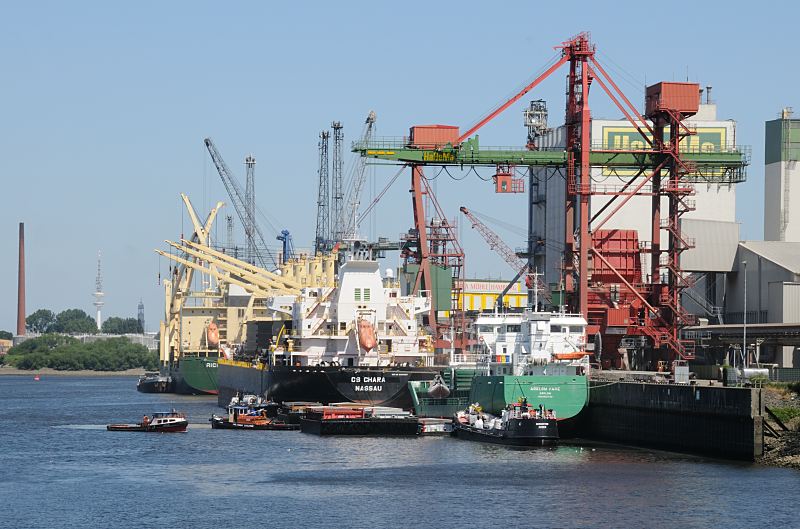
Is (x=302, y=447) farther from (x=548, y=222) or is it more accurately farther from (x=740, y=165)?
(x=548, y=222)

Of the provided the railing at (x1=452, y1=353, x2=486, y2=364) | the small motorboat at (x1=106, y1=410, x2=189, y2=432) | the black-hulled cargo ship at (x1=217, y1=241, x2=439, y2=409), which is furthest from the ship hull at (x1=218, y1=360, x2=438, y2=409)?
the small motorboat at (x1=106, y1=410, x2=189, y2=432)

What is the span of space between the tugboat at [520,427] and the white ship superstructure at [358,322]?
72.7 ft

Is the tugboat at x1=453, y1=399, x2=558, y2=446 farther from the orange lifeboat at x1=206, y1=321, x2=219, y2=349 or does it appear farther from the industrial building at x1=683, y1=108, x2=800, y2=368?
the orange lifeboat at x1=206, y1=321, x2=219, y2=349

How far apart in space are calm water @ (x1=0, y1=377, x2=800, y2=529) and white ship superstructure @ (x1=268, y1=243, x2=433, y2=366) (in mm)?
18593

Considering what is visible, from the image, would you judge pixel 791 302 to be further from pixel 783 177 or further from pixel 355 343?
pixel 355 343

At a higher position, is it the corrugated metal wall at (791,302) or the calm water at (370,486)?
the corrugated metal wall at (791,302)

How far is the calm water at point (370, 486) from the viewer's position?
171 feet

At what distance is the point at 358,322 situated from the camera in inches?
3883

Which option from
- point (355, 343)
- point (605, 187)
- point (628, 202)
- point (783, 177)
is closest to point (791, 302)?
point (605, 187)

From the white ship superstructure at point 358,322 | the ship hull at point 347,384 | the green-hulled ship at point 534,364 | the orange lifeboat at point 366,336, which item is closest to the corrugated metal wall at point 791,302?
the green-hulled ship at point 534,364

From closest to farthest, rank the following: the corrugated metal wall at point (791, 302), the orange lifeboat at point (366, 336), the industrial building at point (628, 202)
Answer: the corrugated metal wall at point (791, 302) < the orange lifeboat at point (366, 336) < the industrial building at point (628, 202)

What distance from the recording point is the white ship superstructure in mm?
99500

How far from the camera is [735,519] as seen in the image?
167ft

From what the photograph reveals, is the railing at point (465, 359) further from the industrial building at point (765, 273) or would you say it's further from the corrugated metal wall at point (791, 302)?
the corrugated metal wall at point (791, 302)
